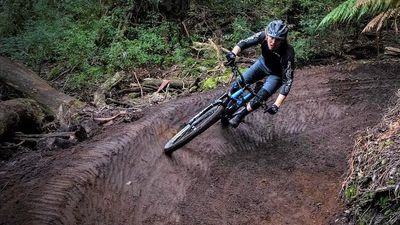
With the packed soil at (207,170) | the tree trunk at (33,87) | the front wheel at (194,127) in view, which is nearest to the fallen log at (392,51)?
the packed soil at (207,170)

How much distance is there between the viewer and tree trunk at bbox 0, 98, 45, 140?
6.08 meters

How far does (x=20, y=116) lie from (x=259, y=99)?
3.90 meters

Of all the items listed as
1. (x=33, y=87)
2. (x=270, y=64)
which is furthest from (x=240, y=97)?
(x=33, y=87)

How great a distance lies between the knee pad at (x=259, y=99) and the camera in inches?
249

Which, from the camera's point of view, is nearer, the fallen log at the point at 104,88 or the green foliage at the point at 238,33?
the fallen log at the point at 104,88

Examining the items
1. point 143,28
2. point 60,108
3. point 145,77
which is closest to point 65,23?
point 143,28

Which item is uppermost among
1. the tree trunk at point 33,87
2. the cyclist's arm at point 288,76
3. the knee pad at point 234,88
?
the tree trunk at point 33,87

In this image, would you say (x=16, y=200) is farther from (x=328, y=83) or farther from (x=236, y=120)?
(x=328, y=83)

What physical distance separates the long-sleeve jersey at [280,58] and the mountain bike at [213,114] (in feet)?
1.50

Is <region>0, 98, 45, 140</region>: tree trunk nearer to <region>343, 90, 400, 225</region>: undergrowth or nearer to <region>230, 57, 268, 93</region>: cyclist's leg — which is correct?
<region>230, 57, 268, 93</region>: cyclist's leg

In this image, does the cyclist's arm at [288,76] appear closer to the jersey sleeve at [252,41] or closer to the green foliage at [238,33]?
the jersey sleeve at [252,41]

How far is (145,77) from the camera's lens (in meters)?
10.1

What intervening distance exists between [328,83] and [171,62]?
420cm

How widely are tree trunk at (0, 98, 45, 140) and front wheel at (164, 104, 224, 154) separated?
236cm
